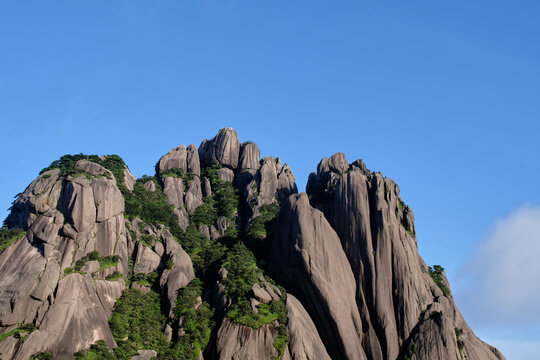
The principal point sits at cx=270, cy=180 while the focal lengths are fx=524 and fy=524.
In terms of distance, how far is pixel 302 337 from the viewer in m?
51.4

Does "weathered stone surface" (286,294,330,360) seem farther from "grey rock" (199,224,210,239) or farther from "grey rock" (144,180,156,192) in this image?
"grey rock" (144,180,156,192)

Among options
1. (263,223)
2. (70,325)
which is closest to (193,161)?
(263,223)

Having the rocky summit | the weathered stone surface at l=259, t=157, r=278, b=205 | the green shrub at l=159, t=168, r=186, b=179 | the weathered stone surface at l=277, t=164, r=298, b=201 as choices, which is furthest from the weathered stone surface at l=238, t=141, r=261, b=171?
the rocky summit

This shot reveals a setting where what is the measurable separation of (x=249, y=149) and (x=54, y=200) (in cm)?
3836

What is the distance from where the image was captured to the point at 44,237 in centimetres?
5331

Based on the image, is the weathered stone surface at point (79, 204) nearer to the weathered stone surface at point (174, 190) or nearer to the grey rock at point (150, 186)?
the grey rock at point (150, 186)

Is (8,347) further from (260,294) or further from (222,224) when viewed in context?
(222,224)

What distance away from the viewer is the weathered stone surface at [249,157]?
88562 millimetres

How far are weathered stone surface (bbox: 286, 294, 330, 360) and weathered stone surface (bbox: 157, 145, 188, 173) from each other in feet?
123

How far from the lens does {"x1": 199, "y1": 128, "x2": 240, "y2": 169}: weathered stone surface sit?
8869cm

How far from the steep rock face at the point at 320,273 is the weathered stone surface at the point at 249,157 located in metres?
27.8

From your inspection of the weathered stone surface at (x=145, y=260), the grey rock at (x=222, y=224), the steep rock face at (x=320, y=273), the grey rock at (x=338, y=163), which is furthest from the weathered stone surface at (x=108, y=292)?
the grey rock at (x=338, y=163)

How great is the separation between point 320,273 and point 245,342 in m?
11.1

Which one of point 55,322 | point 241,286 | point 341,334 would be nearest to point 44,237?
point 55,322
